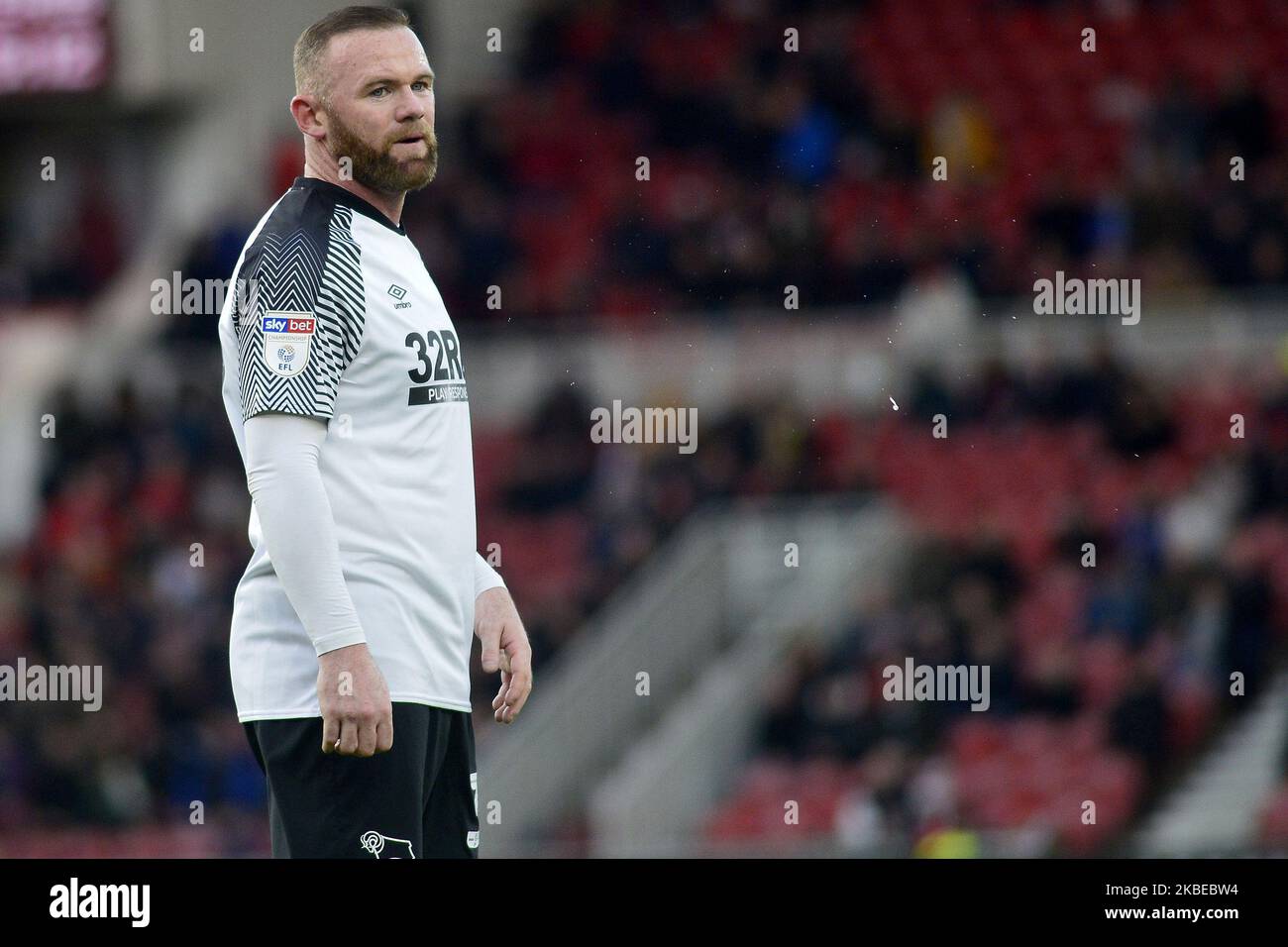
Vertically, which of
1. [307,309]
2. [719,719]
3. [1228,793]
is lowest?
[1228,793]

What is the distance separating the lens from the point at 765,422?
11297 mm

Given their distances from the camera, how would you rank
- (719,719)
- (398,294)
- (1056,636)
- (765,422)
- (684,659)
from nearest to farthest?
1. (398,294)
2. (1056,636)
3. (719,719)
4. (684,659)
5. (765,422)

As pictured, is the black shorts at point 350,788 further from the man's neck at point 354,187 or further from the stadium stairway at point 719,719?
the stadium stairway at point 719,719

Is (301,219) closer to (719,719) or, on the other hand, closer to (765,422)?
(719,719)

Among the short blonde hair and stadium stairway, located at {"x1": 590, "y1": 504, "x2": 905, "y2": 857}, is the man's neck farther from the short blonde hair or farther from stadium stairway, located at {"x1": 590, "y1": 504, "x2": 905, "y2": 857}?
stadium stairway, located at {"x1": 590, "y1": 504, "x2": 905, "y2": 857}

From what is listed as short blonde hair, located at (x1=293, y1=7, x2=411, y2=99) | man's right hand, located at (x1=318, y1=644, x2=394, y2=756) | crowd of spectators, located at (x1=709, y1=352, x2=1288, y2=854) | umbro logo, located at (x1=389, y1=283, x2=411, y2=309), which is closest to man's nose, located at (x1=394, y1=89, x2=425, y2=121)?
short blonde hair, located at (x1=293, y1=7, x2=411, y2=99)

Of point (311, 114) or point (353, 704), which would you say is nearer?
point (353, 704)

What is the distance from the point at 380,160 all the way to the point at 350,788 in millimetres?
1000

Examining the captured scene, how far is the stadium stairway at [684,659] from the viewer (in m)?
10.6

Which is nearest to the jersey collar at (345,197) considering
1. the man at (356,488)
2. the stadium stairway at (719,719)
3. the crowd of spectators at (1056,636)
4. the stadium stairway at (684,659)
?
the man at (356,488)

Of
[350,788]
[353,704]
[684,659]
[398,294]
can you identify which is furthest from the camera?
[684,659]

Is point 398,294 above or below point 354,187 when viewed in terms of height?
below

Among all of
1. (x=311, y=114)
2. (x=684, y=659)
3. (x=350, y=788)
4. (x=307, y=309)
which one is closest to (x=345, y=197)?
(x=311, y=114)
